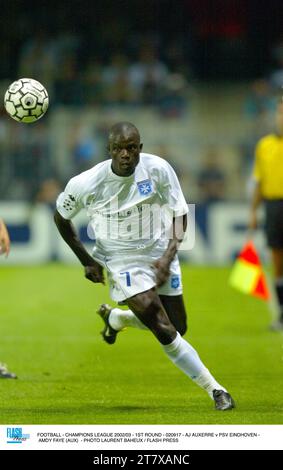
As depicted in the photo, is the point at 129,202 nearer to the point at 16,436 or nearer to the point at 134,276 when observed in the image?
the point at 134,276

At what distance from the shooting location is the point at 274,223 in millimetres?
10836

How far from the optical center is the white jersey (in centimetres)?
680

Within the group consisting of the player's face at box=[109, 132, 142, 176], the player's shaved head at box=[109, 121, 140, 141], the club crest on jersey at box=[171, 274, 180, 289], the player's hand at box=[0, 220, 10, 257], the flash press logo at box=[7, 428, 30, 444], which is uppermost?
the player's shaved head at box=[109, 121, 140, 141]

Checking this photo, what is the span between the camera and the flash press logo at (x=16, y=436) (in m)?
5.95

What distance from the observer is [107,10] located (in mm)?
21859

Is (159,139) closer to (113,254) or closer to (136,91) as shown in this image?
(136,91)

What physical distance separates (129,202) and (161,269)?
0.58 m

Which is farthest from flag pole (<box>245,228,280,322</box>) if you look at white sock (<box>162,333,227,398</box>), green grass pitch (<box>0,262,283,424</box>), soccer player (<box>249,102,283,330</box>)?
white sock (<box>162,333,227,398</box>)

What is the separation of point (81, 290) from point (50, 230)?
310cm

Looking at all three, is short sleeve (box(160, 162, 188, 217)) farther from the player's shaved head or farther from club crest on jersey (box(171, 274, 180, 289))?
club crest on jersey (box(171, 274, 180, 289))

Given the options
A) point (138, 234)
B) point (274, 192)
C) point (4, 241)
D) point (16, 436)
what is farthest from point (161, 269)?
point (274, 192)

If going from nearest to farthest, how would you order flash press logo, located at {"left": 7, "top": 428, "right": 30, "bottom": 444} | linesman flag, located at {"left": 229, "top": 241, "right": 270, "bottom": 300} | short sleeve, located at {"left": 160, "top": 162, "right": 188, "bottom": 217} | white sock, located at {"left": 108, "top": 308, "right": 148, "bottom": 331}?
1. flash press logo, located at {"left": 7, "top": 428, "right": 30, "bottom": 444}
2. short sleeve, located at {"left": 160, "top": 162, "right": 188, "bottom": 217}
3. white sock, located at {"left": 108, "top": 308, "right": 148, "bottom": 331}
4. linesman flag, located at {"left": 229, "top": 241, "right": 270, "bottom": 300}

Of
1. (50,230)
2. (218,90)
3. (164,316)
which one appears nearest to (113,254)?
(164,316)

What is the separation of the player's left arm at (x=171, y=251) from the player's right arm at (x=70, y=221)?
590mm
